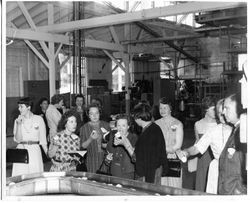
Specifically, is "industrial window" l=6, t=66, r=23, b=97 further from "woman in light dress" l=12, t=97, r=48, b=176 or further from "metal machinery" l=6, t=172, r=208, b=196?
"metal machinery" l=6, t=172, r=208, b=196

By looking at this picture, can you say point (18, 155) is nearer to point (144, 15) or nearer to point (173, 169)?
point (173, 169)

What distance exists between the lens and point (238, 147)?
2227mm

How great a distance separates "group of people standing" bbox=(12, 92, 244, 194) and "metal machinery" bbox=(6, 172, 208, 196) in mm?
499

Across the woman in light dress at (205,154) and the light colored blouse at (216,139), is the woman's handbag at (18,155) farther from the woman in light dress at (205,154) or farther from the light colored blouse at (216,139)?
the woman in light dress at (205,154)

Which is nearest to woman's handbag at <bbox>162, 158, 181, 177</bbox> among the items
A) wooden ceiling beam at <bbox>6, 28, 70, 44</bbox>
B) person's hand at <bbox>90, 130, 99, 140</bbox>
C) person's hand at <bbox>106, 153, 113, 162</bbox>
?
person's hand at <bbox>106, 153, 113, 162</bbox>

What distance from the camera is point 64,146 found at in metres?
3.58

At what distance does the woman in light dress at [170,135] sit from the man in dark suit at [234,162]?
1.41 meters

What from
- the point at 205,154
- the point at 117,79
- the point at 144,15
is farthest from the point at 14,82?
the point at 205,154

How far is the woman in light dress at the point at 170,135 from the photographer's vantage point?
12.3 feet

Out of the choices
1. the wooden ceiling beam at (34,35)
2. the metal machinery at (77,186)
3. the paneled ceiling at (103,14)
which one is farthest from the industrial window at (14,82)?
the metal machinery at (77,186)

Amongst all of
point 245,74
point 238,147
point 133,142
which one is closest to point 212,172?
point 238,147

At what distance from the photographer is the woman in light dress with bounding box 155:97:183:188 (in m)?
3.75

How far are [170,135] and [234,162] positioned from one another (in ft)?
5.53

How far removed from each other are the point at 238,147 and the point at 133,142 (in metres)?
1.45
